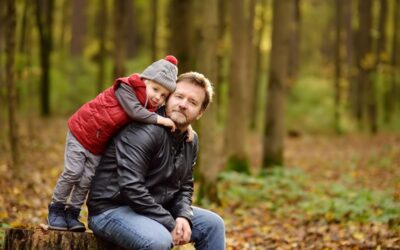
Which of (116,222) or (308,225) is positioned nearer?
(116,222)

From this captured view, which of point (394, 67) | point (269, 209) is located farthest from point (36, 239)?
point (394, 67)

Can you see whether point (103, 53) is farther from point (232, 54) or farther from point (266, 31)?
point (266, 31)

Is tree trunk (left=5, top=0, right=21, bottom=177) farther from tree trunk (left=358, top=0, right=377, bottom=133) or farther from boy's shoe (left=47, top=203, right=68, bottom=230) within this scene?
tree trunk (left=358, top=0, right=377, bottom=133)

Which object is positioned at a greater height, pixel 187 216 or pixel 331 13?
pixel 331 13

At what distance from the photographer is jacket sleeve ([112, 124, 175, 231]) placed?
3.93 meters

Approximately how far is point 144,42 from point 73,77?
16.1 m

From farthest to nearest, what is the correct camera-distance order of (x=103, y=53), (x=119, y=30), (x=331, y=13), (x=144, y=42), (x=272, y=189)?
(x=144, y=42) → (x=331, y=13) → (x=103, y=53) → (x=119, y=30) → (x=272, y=189)

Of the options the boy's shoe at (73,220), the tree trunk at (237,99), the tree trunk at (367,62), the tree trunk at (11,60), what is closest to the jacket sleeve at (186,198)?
the boy's shoe at (73,220)

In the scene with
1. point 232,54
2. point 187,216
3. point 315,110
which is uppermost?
point 232,54

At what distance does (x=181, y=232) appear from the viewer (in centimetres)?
414

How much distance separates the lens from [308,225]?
7.61m

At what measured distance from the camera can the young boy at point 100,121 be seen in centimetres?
409

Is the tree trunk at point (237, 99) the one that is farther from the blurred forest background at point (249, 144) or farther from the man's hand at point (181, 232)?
the man's hand at point (181, 232)

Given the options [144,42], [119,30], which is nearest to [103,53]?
[119,30]
